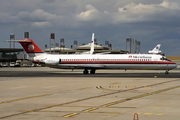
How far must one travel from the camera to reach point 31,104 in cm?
1717

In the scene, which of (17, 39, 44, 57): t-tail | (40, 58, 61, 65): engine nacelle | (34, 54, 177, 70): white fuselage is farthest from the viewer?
(17, 39, 44, 57): t-tail

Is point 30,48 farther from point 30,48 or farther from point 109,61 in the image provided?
point 109,61

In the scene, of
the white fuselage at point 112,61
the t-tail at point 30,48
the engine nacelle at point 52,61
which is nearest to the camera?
the white fuselage at point 112,61

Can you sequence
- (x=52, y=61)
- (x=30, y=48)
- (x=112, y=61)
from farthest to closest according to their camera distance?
(x=30, y=48)
(x=52, y=61)
(x=112, y=61)

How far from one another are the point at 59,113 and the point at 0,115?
9.22 feet

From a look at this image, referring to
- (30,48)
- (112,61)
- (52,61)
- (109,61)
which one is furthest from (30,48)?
(112,61)

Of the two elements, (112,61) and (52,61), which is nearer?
(112,61)

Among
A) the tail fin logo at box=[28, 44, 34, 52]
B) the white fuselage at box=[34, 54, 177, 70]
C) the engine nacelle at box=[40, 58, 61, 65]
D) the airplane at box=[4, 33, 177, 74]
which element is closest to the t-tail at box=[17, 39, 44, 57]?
the tail fin logo at box=[28, 44, 34, 52]

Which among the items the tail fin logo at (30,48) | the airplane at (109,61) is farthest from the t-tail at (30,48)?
the airplane at (109,61)

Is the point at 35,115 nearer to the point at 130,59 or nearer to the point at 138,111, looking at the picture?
the point at 138,111

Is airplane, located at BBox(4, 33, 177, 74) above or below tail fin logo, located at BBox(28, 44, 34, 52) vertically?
below

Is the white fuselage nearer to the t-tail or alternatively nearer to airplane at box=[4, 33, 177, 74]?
airplane at box=[4, 33, 177, 74]

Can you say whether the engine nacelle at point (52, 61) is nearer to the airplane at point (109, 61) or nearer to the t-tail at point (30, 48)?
the airplane at point (109, 61)

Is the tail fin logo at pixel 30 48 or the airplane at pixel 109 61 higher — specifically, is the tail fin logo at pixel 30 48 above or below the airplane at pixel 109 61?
above
